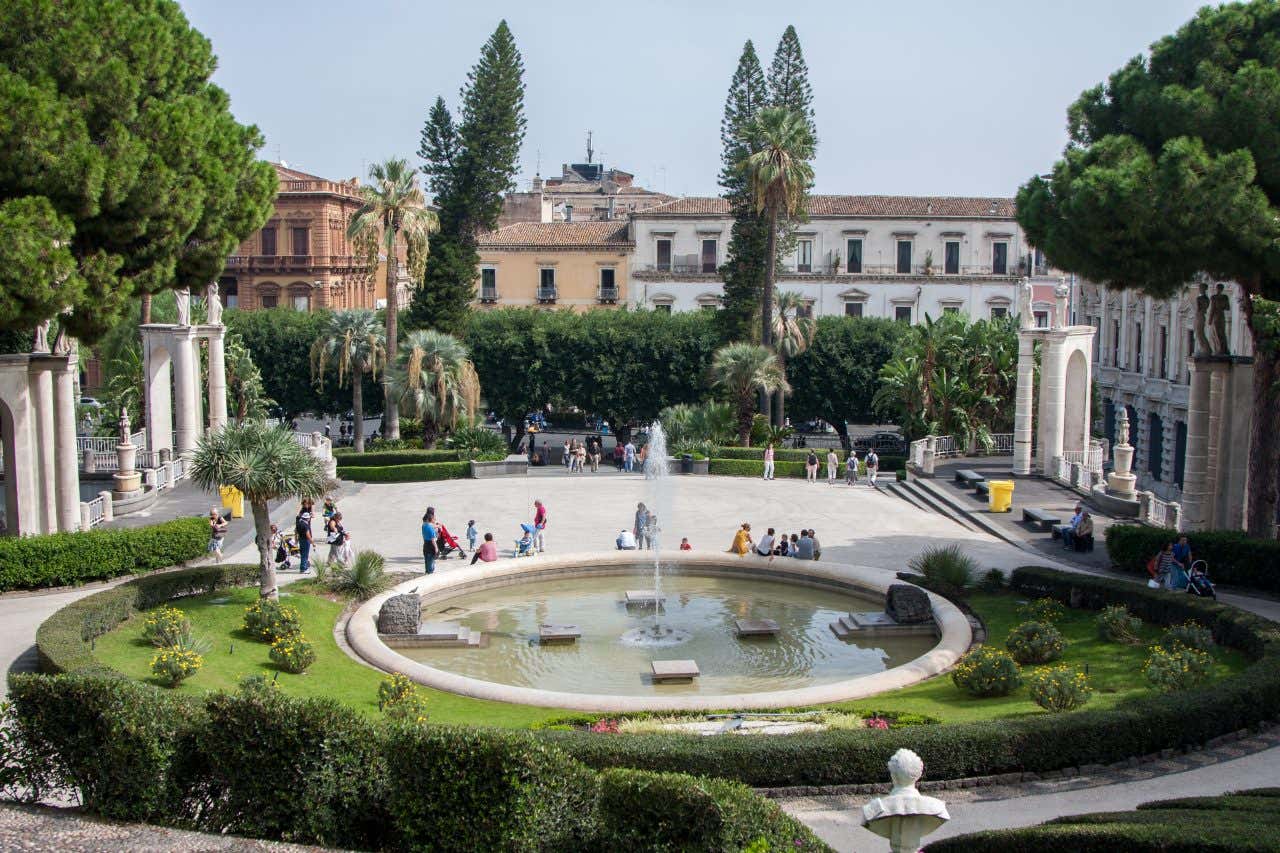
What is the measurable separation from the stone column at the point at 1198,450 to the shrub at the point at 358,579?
55.1 feet

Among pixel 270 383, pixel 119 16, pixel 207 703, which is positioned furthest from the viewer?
pixel 270 383

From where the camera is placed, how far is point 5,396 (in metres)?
24.8

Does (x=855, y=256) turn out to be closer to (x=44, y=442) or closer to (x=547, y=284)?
(x=547, y=284)

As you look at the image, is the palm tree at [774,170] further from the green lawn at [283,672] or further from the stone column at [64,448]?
the green lawn at [283,672]

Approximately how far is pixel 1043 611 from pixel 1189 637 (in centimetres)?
293

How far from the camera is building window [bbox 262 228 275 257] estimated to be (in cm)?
6894

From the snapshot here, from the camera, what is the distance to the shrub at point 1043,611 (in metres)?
20.3

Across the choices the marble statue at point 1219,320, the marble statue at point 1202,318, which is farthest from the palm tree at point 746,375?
the marble statue at point 1219,320

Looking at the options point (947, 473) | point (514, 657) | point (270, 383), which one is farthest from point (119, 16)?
point (270, 383)

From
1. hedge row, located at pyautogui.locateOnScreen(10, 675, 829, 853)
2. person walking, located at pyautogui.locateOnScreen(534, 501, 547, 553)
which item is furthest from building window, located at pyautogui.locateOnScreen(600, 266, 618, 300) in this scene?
hedge row, located at pyautogui.locateOnScreen(10, 675, 829, 853)

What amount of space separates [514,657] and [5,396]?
12505mm

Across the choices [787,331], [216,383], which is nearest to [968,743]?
[216,383]

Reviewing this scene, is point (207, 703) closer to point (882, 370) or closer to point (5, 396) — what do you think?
point (5, 396)

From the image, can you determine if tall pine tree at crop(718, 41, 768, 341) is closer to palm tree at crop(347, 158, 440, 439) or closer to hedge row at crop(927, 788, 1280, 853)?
palm tree at crop(347, 158, 440, 439)
